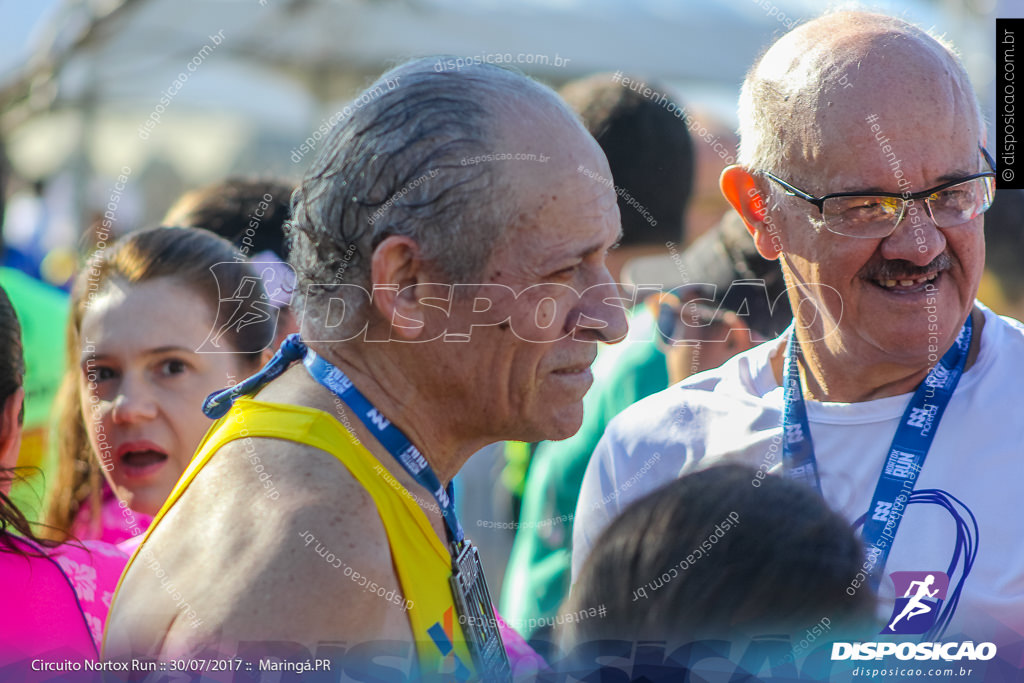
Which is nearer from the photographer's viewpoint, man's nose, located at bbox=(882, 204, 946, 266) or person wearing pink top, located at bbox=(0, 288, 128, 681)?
person wearing pink top, located at bbox=(0, 288, 128, 681)

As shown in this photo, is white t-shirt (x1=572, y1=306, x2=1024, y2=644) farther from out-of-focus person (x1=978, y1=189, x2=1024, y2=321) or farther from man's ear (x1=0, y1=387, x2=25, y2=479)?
out-of-focus person (x1=978, y1=189, x2=1024, y2=321)

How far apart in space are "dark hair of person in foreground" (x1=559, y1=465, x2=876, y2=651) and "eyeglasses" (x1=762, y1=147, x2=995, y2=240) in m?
1.00

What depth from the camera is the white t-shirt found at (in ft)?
6.36

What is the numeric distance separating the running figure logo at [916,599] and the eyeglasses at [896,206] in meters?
0.69

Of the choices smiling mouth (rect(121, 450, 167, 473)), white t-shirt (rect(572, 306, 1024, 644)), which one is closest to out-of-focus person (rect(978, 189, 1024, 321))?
white t-shirt (rect(572, 306, 1024, 644))

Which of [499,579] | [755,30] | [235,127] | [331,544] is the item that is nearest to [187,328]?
[331,544]

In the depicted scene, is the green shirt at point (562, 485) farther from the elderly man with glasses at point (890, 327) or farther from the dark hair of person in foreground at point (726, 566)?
the dark hair of person in foreground at point (726, 566)

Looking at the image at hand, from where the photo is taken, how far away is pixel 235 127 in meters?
13.0

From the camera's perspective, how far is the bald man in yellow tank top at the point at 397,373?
55.9 inches

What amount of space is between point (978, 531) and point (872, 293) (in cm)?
52

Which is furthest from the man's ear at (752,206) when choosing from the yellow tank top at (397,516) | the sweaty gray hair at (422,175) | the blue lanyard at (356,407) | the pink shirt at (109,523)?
the pink shirt at (109,523)

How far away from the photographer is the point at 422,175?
1.64 metres

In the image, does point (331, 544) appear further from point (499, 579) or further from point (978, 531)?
point (499, 579)

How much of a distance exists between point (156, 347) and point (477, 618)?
132 centimetres
